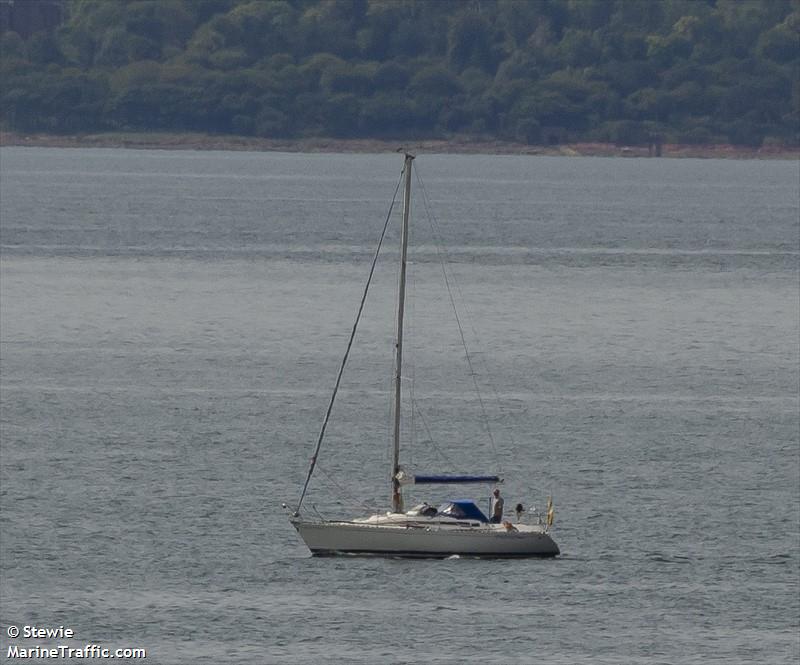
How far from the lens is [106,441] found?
85.0 m

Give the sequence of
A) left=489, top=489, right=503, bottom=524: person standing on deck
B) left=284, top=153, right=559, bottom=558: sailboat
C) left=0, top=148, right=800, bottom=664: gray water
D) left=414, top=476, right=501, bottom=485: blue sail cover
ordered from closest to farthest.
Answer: left=0, top=148, right=800, bottom=664: gray water, left=284, top=153, right=559, bottom=558: sailboat, left=489, top=489, right=503, bottom=524: person standing on deck, left=414, top=476, right=501, bottom=485: blue sail cover

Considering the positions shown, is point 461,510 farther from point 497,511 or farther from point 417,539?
point 417,539

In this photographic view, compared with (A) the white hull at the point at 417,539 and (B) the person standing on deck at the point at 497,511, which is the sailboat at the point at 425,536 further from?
(B) the person standing on deck at the point at 497,511

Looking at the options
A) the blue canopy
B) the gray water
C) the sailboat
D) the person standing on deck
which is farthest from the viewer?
the person standing on deck

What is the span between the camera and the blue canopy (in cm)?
6688

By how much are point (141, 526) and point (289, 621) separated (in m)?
11.6

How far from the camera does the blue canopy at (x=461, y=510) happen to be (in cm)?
6688

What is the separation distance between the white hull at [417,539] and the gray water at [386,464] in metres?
0.50

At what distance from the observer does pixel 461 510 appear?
67000 millimetres

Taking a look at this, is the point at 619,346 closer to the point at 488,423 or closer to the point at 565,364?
the point at 565,364

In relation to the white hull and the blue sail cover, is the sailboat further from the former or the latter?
the blue sail cover

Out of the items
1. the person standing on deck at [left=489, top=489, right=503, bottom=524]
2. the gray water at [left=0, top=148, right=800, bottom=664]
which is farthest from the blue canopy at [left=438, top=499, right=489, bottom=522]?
the gray water at [left=0, top=148, right=800, bottom=664]

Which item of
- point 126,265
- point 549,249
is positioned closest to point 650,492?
point 126,265

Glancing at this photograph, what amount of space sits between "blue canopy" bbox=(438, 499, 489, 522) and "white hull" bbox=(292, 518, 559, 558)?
1.69 ft
